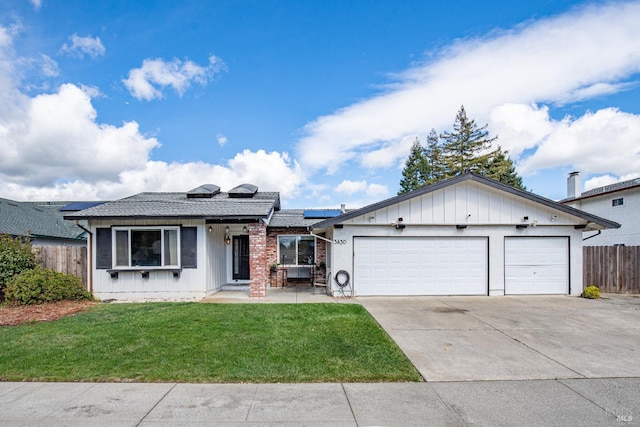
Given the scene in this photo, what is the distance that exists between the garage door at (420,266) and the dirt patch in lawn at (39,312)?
8199 millimetres

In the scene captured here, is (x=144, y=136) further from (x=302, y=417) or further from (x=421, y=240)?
(x=302, y=417)

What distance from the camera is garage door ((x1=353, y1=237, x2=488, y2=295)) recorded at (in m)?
11.5

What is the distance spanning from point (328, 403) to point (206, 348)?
2.76 meters

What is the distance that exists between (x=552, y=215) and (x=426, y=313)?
259 inches

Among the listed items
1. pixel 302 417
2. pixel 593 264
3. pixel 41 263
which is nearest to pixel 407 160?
pixel 593 264

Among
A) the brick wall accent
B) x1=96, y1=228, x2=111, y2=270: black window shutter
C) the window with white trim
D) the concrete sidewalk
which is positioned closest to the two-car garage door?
the brick wall accent

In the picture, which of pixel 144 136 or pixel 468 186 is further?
pixel 144 136

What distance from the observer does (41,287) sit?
9.66m

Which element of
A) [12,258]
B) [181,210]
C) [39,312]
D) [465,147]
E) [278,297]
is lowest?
[278,297]

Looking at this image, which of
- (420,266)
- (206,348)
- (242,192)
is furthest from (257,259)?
(420,266)

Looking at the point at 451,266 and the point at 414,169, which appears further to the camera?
the point at 414,169

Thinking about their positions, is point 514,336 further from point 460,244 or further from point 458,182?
point 458,182

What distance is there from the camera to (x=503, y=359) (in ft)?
17.5

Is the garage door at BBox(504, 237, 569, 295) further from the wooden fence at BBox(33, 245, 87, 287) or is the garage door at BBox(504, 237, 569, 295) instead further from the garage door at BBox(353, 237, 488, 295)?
the wooden fence at BBox(33, 245, 87, 287)
